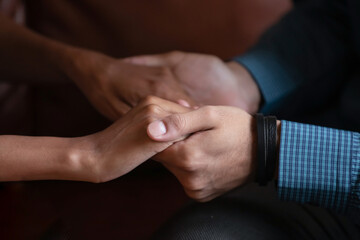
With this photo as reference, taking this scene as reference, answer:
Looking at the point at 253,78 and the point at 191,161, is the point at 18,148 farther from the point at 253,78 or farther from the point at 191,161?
the point at 253,78

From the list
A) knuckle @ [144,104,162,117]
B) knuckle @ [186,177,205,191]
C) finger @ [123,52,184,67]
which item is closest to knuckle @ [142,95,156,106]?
knuckle @ [144,104,162,117]

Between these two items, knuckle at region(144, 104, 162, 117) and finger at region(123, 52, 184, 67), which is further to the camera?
finger at region(123, 52, 184, 67)

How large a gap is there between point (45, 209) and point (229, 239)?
0.40 metres

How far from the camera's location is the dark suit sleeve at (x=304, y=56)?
92 cm

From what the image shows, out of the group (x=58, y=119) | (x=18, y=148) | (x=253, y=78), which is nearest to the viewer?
(x=18, y=148)

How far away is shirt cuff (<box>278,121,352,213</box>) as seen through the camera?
2.13 feet

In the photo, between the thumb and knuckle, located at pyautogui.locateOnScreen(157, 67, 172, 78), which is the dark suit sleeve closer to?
knuckle, located at pyautogui.locateOnScreen(157, 67, 172, 78)

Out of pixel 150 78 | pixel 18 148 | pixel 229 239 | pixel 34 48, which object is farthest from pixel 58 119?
pixel 229 239

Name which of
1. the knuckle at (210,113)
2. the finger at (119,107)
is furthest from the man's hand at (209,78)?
the knuckle at (210,113)

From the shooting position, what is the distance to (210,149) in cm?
65

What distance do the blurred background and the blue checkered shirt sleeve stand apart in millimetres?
324

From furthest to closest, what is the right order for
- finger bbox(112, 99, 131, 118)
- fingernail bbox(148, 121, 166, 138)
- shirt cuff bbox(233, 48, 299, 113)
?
1. shirt cuff bbox(233, 48, 299, 113)
2. finger bbox(112, 99, 131, 118)
3. fingernail bbox(148, 121, 166, 138)

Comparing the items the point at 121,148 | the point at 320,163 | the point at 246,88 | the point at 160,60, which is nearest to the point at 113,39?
the point at 160,60

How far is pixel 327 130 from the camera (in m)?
0.66
